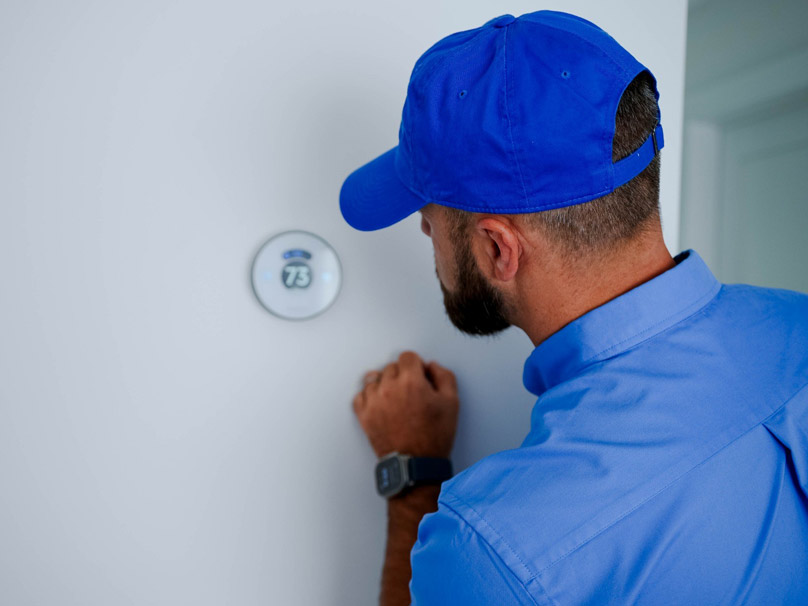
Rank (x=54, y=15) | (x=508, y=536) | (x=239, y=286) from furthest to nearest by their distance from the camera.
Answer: (x=239, y=286), (x=54, y=15), (x=508, y=536)

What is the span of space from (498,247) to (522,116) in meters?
0.15

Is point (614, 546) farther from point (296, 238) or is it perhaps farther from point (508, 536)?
point (296, 238)

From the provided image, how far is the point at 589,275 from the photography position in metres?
0.69

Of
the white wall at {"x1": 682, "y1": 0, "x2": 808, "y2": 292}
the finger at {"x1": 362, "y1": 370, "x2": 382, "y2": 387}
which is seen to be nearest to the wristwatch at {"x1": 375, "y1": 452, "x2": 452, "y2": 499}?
the finger at {"x1": 362, "y1": 370, "x2": 382, "y2": 387}

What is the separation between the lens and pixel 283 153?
2.85 ft

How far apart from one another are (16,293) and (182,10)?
1.32ft

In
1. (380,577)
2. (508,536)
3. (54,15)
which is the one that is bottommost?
(380,577)

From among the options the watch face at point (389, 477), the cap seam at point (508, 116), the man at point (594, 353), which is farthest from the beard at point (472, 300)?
the watch face at point (389, 477)

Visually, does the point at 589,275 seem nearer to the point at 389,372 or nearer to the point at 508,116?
the point at 508,116

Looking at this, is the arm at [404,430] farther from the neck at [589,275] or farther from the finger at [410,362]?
the neck at [589,275]

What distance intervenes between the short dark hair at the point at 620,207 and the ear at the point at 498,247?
0.08 feet

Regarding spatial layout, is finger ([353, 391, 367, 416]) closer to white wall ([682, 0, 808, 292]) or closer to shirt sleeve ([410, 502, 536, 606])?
shirt sleeve ([410, 502, 536, 606])

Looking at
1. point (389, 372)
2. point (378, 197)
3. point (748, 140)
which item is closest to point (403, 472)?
point (389, 372)

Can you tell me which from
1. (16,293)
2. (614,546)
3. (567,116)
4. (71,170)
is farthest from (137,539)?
(567,116)
